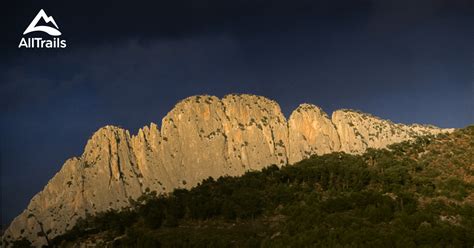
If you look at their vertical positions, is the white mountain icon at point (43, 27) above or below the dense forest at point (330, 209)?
above

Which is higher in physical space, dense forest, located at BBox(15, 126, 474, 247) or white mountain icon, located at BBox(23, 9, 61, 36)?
white mountain icon, located at BBox(23, 9, 61, 36)

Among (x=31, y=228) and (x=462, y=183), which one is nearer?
(x=462, y=183)

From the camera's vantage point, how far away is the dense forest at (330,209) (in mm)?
54750

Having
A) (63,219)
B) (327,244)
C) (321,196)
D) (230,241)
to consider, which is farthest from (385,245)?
(63,219)

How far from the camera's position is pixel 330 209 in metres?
65.7

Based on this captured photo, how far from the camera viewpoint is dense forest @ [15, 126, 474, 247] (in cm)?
5475

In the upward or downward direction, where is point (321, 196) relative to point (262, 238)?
upward

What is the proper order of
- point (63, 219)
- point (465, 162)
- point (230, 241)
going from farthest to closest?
point (63, 219), point (465, 162), point (230, 241)

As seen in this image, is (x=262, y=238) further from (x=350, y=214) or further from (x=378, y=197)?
(x=378, y=197)

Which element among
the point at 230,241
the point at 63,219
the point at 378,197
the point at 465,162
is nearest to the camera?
the point at 230,241

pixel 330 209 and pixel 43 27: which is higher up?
pixel 43 27

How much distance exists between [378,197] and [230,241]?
18190 millimetres

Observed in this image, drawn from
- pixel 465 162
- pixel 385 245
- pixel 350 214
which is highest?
pixel 465 162

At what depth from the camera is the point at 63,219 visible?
642 feet
